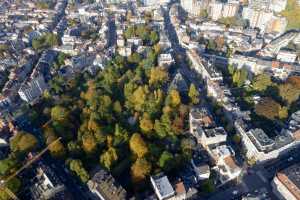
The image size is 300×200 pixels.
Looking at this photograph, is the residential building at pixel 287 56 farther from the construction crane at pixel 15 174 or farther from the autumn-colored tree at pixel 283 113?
the construction crane at pixel 15 174

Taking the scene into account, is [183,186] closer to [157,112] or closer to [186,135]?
[186,135]

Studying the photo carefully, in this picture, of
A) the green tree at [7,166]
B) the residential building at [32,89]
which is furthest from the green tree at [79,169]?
the residential building at [32,89]

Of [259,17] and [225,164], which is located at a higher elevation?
[259,17]

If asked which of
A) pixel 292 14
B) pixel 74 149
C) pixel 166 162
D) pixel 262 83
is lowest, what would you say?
pixel 166 162

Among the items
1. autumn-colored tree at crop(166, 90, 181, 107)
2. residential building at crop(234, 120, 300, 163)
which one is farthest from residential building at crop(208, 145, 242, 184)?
autumn-colored tree at crop(166, 90, 181, 107)

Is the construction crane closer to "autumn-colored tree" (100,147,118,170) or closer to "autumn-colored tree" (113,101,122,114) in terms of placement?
"autumn-colored tree" (100,147,118,170)

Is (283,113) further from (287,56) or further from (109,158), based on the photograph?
(109,158)

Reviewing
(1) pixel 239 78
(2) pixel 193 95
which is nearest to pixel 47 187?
(2) pixel 193 95
